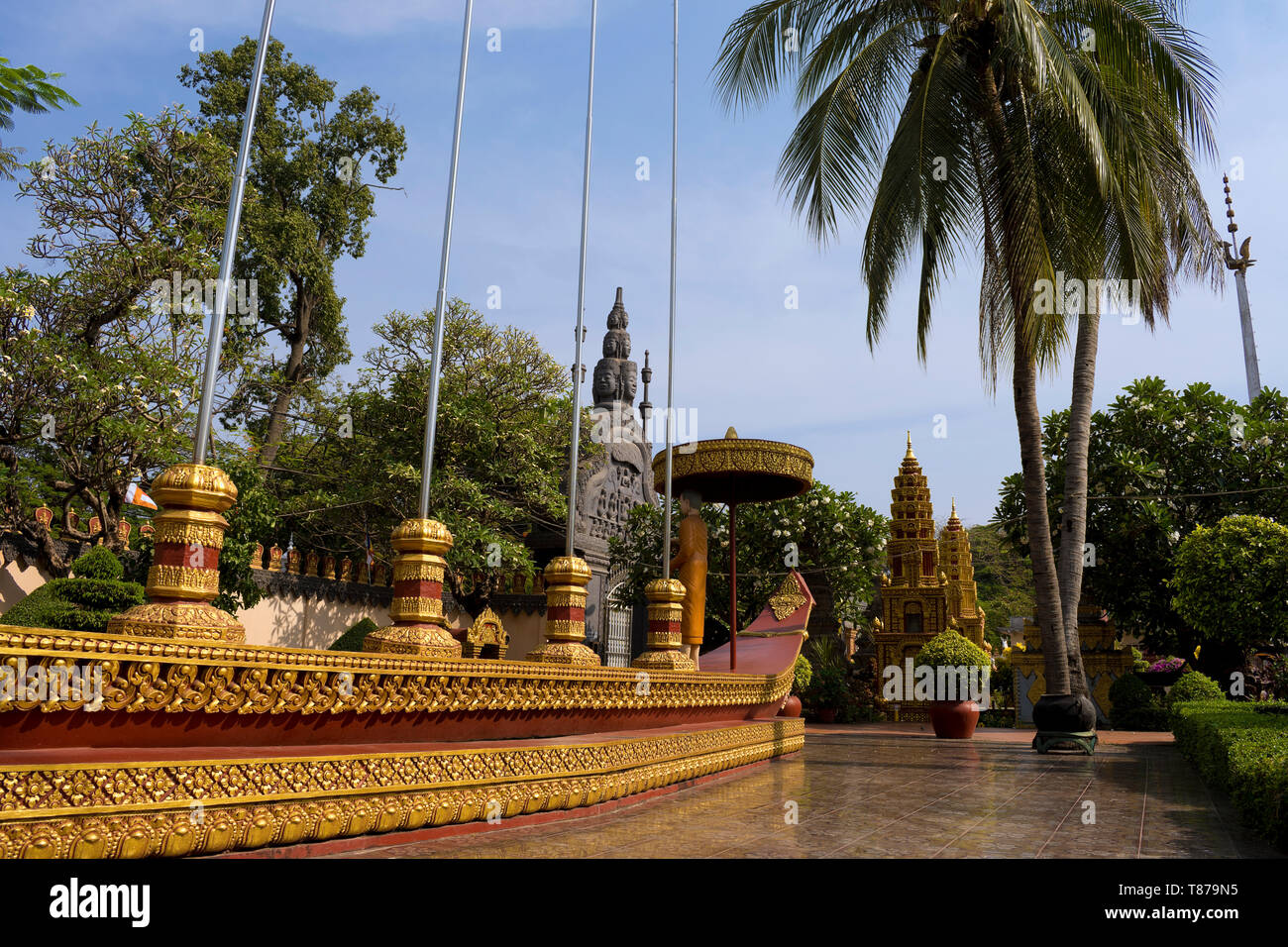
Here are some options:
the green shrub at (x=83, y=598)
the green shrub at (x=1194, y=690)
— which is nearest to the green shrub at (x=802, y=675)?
the green shrub at (x=1194, y=690)

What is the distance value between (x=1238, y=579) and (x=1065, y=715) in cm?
321

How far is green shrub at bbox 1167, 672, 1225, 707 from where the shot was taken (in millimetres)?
13344

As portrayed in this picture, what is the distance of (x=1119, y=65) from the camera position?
10.5m

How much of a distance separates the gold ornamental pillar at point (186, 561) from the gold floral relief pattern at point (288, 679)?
222mm

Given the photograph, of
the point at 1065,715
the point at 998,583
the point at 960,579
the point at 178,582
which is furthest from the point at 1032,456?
the point at 998,583

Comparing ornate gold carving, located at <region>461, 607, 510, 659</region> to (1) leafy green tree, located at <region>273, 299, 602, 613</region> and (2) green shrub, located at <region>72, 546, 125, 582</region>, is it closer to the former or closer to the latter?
(1) leafy green tree, located at <region>273, 299, 602, 613</region>

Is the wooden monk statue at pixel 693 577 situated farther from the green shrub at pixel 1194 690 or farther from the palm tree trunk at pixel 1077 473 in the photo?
the green shrub at pixel 1194 690

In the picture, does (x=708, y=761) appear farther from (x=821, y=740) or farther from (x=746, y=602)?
(x=746, y=602)

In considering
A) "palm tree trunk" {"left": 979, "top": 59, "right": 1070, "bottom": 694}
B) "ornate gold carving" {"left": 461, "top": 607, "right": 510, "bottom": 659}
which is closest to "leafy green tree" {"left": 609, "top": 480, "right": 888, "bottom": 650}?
"ornate gold carving" {"left": 461, "top": 607, "right": 510, "bottom": 659}

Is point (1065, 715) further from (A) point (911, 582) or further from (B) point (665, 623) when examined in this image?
(A) point (911, 582)

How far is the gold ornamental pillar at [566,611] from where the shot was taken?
632 centimetres

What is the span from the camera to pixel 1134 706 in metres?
16.8

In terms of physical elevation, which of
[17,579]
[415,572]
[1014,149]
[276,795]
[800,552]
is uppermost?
[1014,149]
